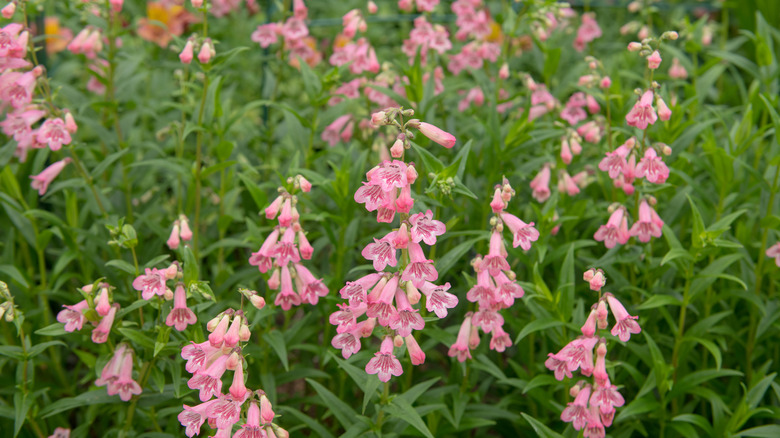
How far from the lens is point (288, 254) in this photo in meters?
2.80

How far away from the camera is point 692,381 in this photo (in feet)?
10.4

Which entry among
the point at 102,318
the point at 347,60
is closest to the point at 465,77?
the point at 347,60

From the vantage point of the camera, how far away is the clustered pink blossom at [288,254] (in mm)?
2758

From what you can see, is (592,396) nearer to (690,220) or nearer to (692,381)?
(692,381)

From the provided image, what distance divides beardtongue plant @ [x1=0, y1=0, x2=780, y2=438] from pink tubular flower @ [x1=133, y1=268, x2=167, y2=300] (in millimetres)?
12

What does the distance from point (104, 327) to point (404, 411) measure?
3.93 feet

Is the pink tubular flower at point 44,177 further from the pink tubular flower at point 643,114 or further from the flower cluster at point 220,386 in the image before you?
the pink tubular flower at point 643,114

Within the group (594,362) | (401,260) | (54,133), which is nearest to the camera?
(401,260)

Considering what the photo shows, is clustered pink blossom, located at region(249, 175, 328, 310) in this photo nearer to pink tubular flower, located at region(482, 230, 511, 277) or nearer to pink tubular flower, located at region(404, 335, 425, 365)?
pink tubular flower, located at region(404, 335, 425, 365)

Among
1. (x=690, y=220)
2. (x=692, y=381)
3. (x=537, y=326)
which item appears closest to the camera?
(x=537, y=326)

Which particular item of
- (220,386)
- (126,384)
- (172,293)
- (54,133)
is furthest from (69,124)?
(220,386)

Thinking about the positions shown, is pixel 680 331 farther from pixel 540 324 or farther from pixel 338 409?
pixel 338 409

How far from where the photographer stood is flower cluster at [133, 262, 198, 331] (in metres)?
2.66

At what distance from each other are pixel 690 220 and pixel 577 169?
65 cm
